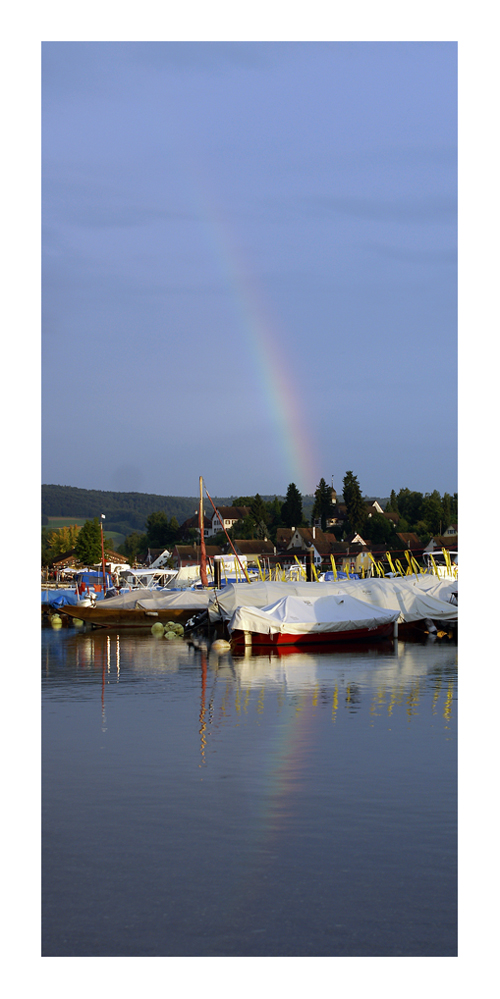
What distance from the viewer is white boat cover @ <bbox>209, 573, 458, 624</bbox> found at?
181 feet

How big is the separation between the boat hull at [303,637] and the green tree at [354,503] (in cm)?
13662

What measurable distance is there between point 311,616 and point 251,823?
34307mm

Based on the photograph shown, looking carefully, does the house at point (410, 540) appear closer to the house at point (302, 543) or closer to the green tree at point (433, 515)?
the green tree at point (433, 515)

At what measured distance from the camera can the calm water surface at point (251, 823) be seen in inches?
420

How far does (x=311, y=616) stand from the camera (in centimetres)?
4947

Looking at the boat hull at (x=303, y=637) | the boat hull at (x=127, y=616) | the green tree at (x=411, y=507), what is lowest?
the boat hull at (x=127, y=616)

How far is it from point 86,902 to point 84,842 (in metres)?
2.80

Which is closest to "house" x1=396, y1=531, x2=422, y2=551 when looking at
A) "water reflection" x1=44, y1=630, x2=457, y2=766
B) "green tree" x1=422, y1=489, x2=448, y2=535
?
"green tree" x1=422, y1=489, x2=448, y2=535

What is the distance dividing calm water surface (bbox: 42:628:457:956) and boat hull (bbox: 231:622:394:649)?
16174 millimetres

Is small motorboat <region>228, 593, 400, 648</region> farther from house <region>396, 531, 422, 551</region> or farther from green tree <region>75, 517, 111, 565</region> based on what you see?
green tree <region>75, 517, 111, 565</region>

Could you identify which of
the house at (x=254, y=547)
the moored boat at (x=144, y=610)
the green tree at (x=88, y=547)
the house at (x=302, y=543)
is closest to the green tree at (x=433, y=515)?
the house at (x=302, y=543)

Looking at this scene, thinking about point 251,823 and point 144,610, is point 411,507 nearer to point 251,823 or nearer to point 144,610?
point 144,610
